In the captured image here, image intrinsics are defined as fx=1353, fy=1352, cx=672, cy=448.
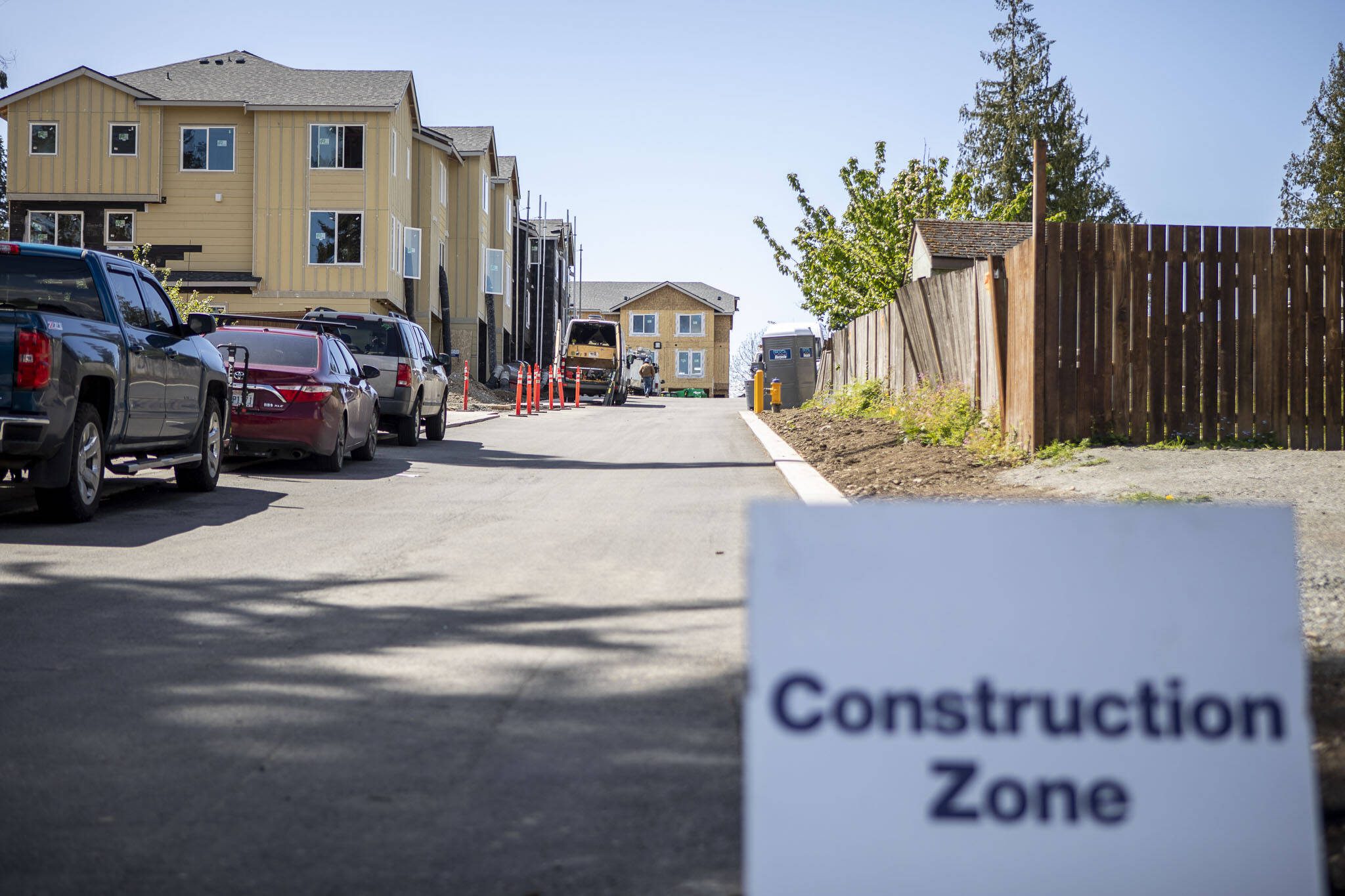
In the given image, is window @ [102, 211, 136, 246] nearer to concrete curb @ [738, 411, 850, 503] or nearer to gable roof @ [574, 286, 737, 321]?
concrete curb @ [738, 411, 850, 503]

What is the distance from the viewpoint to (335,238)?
39.0 metres

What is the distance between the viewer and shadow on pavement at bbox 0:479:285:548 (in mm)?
9250

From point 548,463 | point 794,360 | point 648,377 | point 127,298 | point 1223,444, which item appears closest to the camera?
point 127,298

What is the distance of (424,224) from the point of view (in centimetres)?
4512

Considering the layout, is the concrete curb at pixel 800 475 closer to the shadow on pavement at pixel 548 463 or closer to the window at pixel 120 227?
the shadow on pavement at pixel 548 463

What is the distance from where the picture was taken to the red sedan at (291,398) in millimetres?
14508

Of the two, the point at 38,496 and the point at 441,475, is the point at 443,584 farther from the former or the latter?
the point at 441,475

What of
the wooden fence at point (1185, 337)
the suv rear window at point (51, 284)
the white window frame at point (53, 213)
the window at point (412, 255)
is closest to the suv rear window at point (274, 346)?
the suv rear window at point (51, 284)

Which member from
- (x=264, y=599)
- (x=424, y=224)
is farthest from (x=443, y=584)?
(x=424, y=224)

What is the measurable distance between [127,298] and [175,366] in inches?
31.2

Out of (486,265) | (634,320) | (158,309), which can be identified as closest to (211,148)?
(486,265)

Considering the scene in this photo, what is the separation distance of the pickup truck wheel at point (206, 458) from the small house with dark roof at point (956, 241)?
27.6 metres

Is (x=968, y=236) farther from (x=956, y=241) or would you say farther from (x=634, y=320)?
(x=634, y=320)

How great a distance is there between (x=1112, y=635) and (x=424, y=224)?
44.4m
